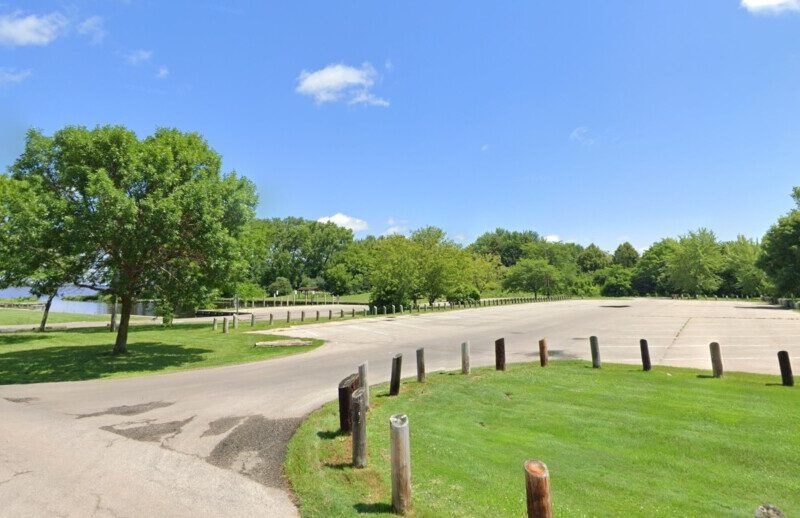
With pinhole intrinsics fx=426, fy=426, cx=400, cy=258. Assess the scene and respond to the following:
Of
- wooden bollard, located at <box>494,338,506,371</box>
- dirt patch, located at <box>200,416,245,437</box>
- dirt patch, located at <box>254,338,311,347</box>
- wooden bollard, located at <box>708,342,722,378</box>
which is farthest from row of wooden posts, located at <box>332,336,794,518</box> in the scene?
dirt patch, located at <box>254,338,311,347</box>

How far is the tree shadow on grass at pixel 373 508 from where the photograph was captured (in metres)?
5.18

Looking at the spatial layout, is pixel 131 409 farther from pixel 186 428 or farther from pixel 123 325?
pixel 123 325

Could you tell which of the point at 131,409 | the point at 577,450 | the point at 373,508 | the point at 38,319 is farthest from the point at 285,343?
the point at 38,319

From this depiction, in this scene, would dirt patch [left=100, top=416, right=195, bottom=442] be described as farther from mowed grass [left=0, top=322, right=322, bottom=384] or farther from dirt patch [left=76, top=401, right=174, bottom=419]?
mowed grass [left=0, top=322, right=322, bottom=384]

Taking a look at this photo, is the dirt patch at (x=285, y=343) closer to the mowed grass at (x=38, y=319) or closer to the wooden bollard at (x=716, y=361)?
the wooden bollard at (x=716, y=361)

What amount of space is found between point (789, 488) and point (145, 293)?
19870 millimetres

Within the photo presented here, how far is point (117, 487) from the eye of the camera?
18.9 feet

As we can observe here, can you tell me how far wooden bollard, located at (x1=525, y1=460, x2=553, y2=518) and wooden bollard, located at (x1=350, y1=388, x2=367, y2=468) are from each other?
293 centimetres

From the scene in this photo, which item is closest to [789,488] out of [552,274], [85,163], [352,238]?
[85,163]

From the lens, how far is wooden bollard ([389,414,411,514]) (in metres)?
5.20

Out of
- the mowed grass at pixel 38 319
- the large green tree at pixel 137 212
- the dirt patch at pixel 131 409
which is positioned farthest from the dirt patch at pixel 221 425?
the mowed grass at pixel 38 319

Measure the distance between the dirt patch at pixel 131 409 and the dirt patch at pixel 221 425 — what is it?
217 cm

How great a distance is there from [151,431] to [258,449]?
8.38 ft

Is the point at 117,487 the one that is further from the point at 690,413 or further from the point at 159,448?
the point at 690,413
